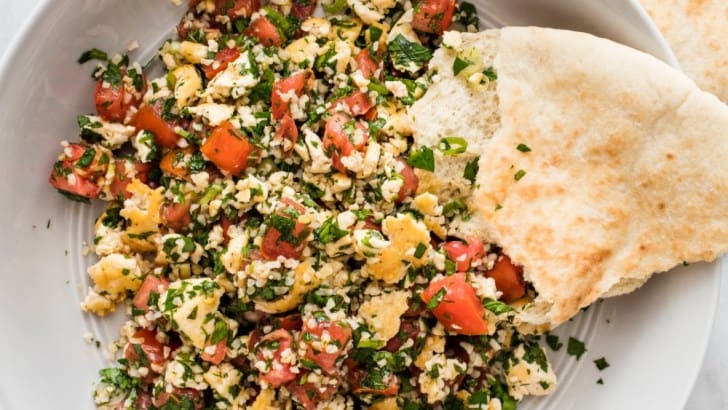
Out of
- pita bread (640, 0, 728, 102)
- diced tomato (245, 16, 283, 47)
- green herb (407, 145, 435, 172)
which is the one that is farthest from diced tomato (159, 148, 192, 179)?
pita bread (640, 0, 728, 102)

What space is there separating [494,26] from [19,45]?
213 centimetres

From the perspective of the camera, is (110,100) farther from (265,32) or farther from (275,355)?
(275,355)

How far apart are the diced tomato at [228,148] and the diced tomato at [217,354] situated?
0.75m

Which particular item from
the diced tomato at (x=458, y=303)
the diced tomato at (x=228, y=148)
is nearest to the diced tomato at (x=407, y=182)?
the diced tomato at (x=458, y=303)

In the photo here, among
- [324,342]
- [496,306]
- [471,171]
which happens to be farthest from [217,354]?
[471,171]

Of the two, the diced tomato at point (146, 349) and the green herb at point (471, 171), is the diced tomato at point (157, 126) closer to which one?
the diced tomato at point (146, 349)

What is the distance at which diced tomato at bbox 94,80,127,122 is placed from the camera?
11.1ft

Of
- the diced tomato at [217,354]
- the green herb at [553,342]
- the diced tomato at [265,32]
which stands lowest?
the green herb at [553,342]

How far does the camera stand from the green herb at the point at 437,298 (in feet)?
10.5

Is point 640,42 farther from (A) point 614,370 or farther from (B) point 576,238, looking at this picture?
(A) point 614,370

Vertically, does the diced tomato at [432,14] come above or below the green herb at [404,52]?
above

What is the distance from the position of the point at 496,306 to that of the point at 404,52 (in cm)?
122

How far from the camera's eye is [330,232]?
3104mm

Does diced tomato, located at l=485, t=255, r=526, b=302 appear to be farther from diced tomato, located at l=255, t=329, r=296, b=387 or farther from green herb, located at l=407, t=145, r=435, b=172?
diced tomato, located at l=255, t=329, r=296, b=387
